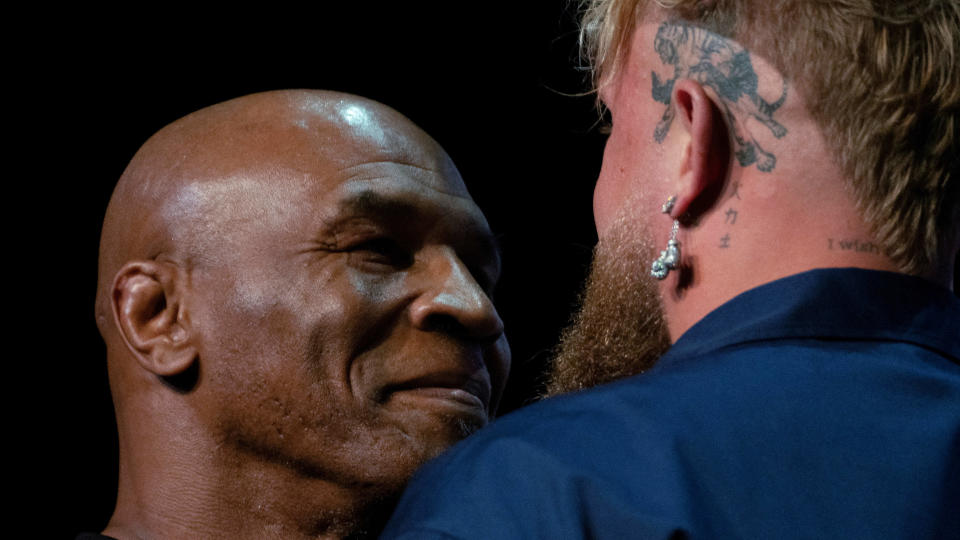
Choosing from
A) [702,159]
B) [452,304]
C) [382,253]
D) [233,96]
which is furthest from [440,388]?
[233,96]

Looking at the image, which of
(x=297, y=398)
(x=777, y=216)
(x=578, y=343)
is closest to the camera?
(x=777, y=216)

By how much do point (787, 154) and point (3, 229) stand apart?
219 cm

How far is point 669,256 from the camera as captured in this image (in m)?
1.50

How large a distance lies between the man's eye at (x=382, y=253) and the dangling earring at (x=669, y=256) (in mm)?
682

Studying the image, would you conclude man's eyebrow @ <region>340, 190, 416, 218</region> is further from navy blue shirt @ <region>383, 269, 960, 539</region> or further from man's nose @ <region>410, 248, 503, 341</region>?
navy blue shirt @ <region>383, 269, 960, 539</region>

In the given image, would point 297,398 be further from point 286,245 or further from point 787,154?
point 787,154

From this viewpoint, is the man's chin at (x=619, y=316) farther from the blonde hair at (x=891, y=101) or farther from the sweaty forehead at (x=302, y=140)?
the sweaty forehead at (x=302, y=140)

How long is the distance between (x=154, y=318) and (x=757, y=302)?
1247mm

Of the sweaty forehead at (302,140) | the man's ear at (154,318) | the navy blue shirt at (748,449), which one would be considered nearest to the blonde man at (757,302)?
the navy blue shirt at (748,449)

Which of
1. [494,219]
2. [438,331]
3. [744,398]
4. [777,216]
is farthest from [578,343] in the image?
[494,219]

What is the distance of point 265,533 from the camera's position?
80.7 inches

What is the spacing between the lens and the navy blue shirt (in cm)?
111

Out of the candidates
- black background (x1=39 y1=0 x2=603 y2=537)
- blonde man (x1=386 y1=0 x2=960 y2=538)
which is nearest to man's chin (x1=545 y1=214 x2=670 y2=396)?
blonde man (x1=386 y1=0 x2=960 y2=538)

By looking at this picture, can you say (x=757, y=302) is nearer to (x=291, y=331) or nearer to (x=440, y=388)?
(x=440, y=388)
